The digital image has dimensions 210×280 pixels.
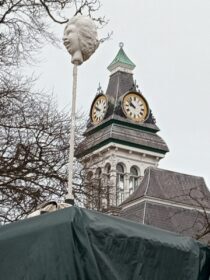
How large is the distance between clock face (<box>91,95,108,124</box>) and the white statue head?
198ft

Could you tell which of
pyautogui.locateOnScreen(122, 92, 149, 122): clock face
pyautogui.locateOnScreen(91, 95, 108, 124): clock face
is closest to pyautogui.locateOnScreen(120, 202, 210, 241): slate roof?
pyautogui.locateOnScreen(122, 92, 149, 122): clock face

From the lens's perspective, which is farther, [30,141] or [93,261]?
[30,141]

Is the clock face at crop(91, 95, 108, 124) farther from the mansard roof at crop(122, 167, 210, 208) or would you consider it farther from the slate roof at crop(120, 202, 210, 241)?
the slate roof at crop(120, 202, 210, 241)

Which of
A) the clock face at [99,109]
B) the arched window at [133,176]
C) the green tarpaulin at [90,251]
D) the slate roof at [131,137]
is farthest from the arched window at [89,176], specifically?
the arched window at [133,176]

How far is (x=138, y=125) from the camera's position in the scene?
65375mm

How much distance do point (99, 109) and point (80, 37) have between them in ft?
202

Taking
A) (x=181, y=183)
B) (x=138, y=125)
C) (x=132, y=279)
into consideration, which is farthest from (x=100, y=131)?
(x=132, y=279)

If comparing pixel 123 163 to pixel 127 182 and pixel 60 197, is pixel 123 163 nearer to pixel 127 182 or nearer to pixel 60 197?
pixel 127 182

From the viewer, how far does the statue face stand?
4742 mm

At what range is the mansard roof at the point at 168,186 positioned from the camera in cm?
4759

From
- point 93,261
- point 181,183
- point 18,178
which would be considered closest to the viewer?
point 93,261

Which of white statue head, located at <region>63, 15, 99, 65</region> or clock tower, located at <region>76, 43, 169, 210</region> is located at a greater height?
clock tower, located at <region>76, 43, 169, 210</region>

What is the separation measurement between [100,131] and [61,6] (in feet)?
169

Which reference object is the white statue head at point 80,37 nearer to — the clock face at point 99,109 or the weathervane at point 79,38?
the weathervane at point 79,38
